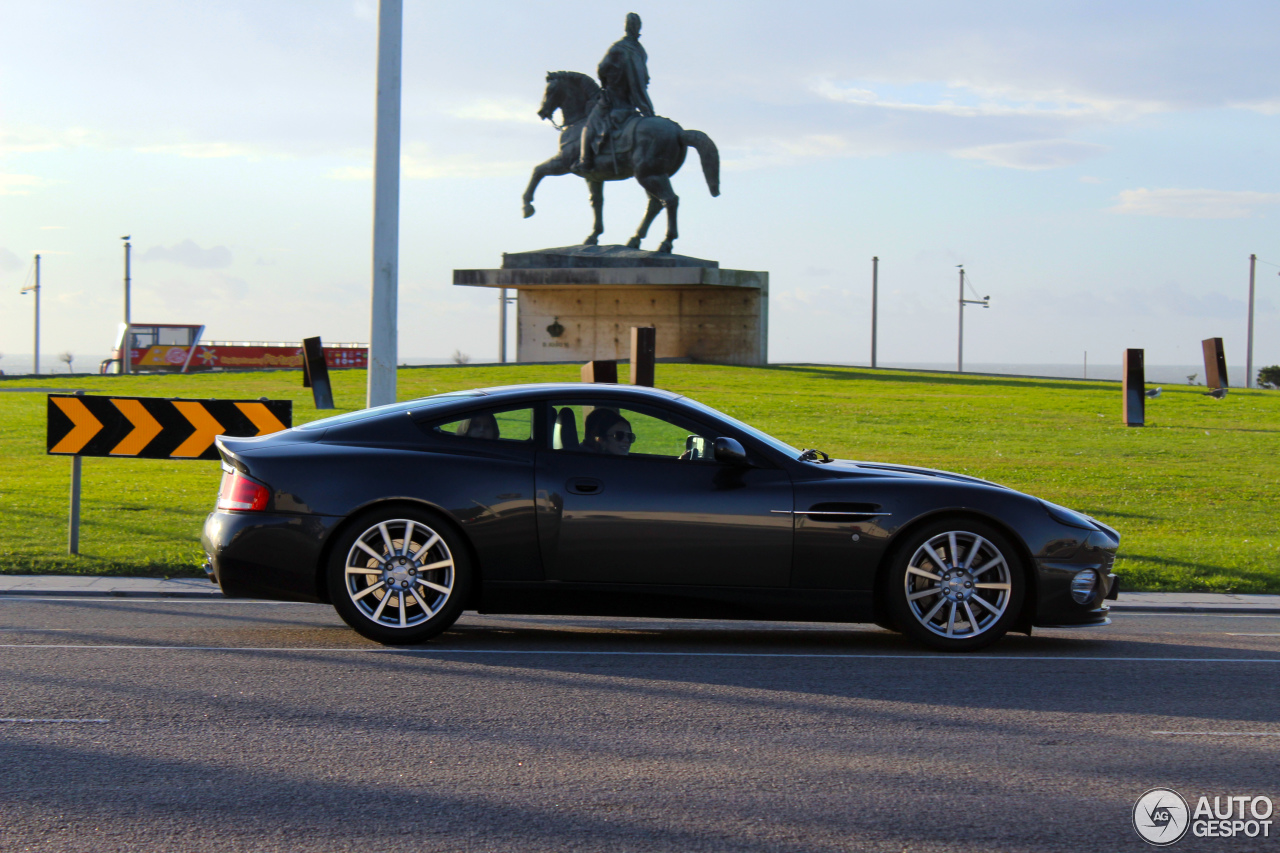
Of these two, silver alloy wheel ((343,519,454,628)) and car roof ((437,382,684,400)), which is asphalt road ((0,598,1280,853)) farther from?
car roof ((437,382,684,400))

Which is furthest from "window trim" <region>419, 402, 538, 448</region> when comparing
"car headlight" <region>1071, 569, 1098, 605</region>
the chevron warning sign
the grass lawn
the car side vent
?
the grass lawn

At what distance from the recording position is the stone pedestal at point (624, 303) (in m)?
40.8

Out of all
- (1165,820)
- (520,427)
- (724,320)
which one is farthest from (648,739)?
(724,320)

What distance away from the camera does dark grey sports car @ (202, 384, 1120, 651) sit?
6816 mm

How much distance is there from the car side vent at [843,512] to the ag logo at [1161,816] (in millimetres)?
2555

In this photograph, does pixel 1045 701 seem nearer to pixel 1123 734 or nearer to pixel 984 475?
pixel 1123 734

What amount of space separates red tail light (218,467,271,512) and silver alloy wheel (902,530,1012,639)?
354 cm

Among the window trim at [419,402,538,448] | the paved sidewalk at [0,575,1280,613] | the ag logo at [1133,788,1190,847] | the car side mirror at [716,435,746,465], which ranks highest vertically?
the window trim at [419,402,538,448]

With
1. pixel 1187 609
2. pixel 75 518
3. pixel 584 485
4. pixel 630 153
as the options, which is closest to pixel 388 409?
pixel 584 485

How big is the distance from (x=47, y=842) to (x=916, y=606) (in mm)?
4512

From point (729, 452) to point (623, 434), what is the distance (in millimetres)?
651

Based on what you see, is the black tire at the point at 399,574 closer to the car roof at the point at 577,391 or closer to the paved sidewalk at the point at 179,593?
the car roof at the point at 577,391

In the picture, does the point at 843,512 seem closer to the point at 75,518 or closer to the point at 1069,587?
the point at 1069,587

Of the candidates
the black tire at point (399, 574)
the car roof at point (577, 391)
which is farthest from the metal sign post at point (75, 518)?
the car roof at point (577, 391)
